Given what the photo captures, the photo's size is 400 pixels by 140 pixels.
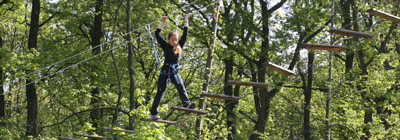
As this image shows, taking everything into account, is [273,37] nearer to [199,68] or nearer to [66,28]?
[199,68]

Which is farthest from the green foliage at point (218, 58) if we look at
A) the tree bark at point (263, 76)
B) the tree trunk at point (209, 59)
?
the tree trunk at point (209, 59)

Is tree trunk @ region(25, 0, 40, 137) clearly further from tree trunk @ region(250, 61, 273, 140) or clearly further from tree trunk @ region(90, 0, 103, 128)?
tree trunk @ region(250, 61, 273, 140)


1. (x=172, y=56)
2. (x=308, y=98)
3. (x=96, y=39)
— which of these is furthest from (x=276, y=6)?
(x=172, y=56)

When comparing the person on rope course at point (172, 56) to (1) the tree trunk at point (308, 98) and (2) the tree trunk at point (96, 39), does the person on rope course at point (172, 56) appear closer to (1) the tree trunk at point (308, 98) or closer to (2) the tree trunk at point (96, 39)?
(2) the tree trunk at point (96, 39)

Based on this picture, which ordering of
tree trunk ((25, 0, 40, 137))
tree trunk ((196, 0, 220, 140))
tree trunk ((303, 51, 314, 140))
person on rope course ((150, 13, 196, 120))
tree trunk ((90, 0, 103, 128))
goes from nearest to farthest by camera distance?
1. person on rope course ((150, 13, 196, 120))
2. tree trunk ((196, 0, 220, 140))
3. tree trunk ((25, 0, 40, 137))
4. tree trunk ((90, 0, 103, 128))
5. tree trunk ((303, 51, 314, 140))

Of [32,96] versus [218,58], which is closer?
[218,58]

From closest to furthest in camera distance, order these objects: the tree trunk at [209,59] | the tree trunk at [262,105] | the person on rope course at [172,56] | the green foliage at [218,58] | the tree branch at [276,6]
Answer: the person on rope course at [172,56]
the tree trunk at [209,59]
the green foliage at [218,58]
the tree branch at [276,6]
the tree trunk at [262,105]

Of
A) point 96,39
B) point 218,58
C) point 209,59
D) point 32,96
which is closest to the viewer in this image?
point 209,59

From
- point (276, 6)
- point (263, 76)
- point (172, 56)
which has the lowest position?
point (172, 56)

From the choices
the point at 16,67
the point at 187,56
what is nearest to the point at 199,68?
the point at 187,56

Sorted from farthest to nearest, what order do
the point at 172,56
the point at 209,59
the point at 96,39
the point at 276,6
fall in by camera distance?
the point at 96,39, the point at 276,6, the point at 209,59, the point at 172,56

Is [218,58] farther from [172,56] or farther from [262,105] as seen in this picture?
[172,56]

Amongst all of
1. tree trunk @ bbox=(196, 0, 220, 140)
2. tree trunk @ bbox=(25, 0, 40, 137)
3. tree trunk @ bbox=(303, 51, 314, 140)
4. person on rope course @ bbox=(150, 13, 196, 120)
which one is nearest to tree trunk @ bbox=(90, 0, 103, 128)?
tree trunk @ bbox=(25, 0, 40, 137)

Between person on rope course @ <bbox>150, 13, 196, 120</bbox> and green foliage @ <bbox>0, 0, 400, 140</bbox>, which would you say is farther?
green foliage @ <bbox>0, 0, 400, 140</bbox>
